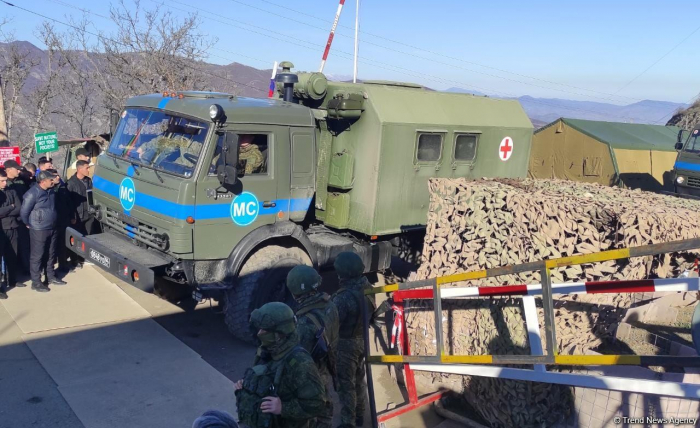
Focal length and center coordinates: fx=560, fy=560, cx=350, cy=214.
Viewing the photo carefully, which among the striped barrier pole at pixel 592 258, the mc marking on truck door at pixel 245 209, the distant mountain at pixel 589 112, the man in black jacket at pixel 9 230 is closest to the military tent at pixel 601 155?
the mc marking on truck door at pixel 245 209

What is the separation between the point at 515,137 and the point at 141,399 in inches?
239

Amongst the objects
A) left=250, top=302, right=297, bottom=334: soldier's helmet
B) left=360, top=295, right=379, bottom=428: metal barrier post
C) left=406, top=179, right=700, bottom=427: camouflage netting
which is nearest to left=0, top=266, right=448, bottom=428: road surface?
left=360, top=295, right=379, bottom=428: metal barrier post

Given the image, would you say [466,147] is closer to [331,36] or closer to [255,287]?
[255,287]

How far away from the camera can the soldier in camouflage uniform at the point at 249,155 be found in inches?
234

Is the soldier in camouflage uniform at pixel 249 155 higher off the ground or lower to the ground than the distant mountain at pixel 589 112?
lower

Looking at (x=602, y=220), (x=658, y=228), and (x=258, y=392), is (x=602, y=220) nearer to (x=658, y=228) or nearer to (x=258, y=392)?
(x=658, y=228)

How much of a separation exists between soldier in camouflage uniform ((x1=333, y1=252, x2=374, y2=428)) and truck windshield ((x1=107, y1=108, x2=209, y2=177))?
213 cm

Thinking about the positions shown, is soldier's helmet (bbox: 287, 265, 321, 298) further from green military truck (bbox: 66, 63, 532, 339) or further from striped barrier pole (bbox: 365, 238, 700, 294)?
green military truck (bbox: 66, 63, 532, 339)

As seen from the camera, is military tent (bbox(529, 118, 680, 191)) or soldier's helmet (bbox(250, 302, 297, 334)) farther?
military tent (bbox(529, 118, 680, 191))

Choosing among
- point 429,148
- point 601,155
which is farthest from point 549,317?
point 601,155

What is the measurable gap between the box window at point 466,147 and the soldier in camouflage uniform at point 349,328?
347 centimetres

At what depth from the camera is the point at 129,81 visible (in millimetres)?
14703

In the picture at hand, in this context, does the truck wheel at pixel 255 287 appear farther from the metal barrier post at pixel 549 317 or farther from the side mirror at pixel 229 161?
the metal barrier post at pixel 549 317

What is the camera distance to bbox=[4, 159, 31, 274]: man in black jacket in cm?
722
